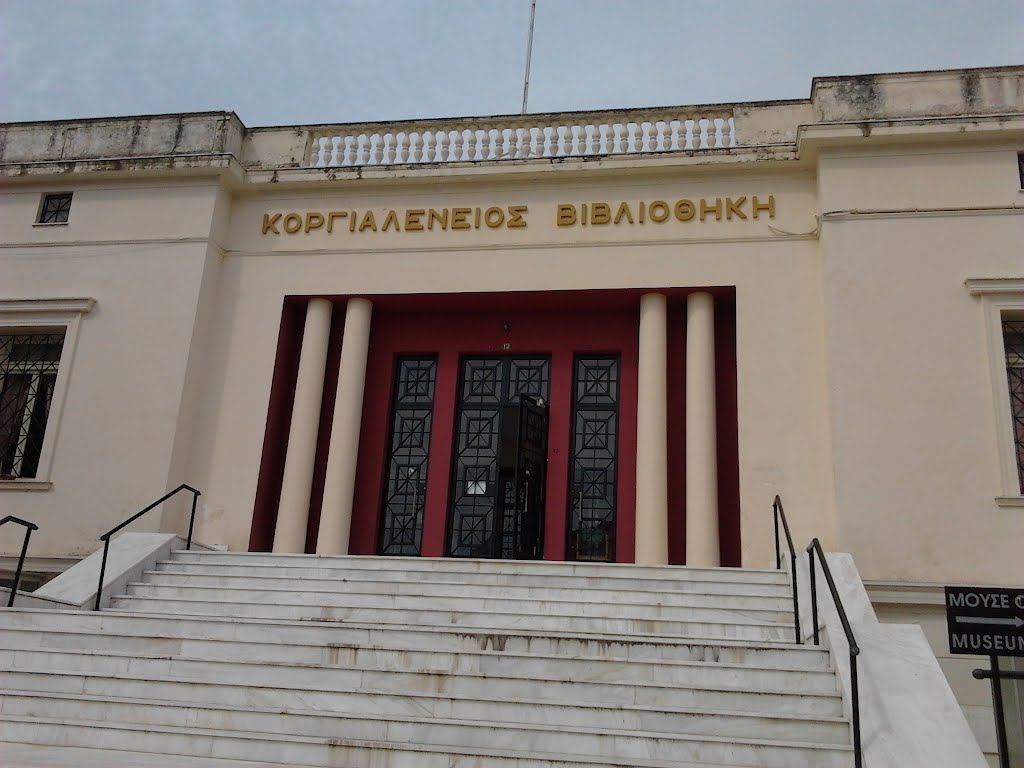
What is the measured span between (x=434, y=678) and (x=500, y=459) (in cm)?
533

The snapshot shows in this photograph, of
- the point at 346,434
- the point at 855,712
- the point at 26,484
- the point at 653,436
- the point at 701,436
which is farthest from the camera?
the point at 346,434

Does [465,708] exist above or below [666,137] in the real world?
below

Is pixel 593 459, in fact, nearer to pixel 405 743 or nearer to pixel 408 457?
pixel 408 457

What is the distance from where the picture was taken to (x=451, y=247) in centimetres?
1267

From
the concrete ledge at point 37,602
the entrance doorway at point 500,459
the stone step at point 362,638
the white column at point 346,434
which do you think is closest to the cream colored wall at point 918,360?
the entrance doorway at point 500,459

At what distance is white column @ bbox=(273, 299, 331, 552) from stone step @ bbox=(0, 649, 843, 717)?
15.2ft

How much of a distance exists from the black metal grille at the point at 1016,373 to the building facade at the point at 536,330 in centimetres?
3

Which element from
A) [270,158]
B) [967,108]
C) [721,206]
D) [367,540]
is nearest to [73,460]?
[367,540]

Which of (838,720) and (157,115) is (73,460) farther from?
(838,720)

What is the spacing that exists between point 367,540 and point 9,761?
22.2 ft

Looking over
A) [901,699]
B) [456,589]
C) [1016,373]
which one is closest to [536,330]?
[456,589]

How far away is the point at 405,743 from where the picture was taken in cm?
604

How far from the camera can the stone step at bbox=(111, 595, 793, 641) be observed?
779 cm

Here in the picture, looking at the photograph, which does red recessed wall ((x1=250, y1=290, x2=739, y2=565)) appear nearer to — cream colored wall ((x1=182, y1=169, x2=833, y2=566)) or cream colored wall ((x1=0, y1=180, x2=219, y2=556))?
cream colored wall ((x1=182, y1=169, x2=833, y2=566))
